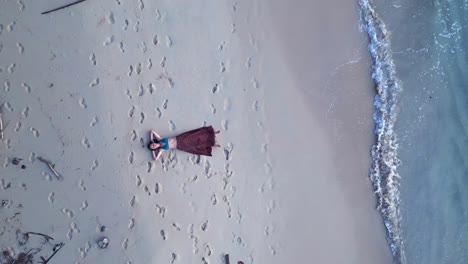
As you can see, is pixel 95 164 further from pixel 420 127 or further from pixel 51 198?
pixel 420 127

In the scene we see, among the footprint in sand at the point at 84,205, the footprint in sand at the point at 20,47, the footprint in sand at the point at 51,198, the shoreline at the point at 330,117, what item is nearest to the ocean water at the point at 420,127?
the shoreline at the point at 330,117

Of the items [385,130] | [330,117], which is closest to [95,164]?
[330,117]

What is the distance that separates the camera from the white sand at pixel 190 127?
255 inches

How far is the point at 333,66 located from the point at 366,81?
0.62 metres

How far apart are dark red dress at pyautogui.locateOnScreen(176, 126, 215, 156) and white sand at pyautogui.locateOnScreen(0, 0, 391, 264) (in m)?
0.14

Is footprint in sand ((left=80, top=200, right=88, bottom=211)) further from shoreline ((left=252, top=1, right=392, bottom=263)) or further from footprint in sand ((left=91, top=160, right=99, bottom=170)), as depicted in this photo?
shoreline ((left=252, top=1, right=392, bottom=263))

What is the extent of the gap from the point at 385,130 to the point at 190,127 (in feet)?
10.3

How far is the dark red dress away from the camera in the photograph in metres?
6.72

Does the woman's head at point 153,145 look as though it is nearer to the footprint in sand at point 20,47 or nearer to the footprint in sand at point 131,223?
the footprint in sand at point 131,223

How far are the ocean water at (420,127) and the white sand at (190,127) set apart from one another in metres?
0.28

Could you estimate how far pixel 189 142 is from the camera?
672 centimetres

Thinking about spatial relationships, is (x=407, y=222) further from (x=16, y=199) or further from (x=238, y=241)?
(x=16, y=199)

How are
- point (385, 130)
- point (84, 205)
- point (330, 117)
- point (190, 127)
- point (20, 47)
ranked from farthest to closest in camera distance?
point (385, 130) → point (330, 117) → point (190, 127) → point (84, 205) → point (20, 47)

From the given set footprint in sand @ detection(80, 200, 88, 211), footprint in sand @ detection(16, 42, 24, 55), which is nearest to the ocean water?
footprint in sand @ detection(80, 200, 88, 211)
